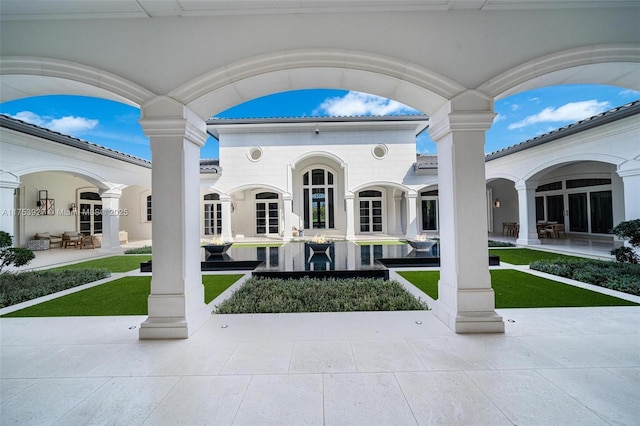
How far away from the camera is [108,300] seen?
19.1 ft

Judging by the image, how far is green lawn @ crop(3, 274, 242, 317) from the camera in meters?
5.10

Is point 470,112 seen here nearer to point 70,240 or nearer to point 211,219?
point 211,219

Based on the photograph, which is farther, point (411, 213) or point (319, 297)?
point (411, 213)

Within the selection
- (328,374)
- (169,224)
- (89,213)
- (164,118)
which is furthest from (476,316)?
(89,213)

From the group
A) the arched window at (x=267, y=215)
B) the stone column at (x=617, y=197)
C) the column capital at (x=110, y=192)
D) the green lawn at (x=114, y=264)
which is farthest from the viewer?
the arched window at (x=267, y=215)

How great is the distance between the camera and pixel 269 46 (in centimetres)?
392

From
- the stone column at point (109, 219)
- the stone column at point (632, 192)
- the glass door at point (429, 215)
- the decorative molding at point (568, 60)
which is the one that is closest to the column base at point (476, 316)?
the decorative molding at point (568, 60)

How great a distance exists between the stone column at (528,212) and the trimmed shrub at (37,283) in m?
17.0

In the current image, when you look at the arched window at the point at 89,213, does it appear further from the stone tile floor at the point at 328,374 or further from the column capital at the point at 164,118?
the column capital at the point at 164,118

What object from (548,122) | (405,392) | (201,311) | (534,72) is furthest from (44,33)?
(548,122)

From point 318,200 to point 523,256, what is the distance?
443 inches

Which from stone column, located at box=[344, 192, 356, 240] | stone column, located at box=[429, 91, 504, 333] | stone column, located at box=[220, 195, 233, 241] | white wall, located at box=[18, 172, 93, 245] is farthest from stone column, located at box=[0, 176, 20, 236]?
stone column, located at box=[344, 192, 356, 240]

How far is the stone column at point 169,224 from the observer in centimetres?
390

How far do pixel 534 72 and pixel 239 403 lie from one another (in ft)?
17.6
